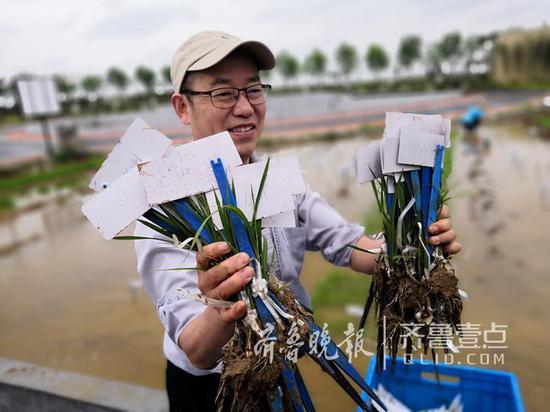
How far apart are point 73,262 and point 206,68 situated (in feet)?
15.7

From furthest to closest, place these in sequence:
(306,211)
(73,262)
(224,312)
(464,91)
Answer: (464,91)
(73,262)
(306,211)
(224,312)

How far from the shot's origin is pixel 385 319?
4.28ft

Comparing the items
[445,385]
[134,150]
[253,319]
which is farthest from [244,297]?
[445,385]

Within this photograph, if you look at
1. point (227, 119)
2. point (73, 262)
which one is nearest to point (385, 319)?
point (227, 119)

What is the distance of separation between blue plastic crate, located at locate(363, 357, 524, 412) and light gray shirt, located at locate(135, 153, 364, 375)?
470 millimetres

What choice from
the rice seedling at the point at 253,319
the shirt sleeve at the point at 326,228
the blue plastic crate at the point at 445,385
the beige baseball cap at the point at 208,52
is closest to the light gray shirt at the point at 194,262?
the shirt sleeve at the point at 326,228

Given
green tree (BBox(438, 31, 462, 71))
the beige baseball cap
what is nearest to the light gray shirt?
the beige baseball cap

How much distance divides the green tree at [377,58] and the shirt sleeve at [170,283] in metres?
54.0

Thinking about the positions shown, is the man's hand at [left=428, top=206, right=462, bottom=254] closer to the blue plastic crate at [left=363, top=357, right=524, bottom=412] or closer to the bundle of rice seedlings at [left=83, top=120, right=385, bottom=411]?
the bundle of rice seedlings at [left=83, top=120, right=385, bottom=411]

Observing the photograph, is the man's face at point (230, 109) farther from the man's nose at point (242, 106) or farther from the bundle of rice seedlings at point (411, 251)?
the bundle of rice seedlings at point (411, 251)

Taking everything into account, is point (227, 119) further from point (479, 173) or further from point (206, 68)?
point (479, 173)

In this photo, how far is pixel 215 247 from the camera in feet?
3.26

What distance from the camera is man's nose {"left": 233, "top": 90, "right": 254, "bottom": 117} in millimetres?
1255

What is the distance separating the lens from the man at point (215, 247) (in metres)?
1.05
